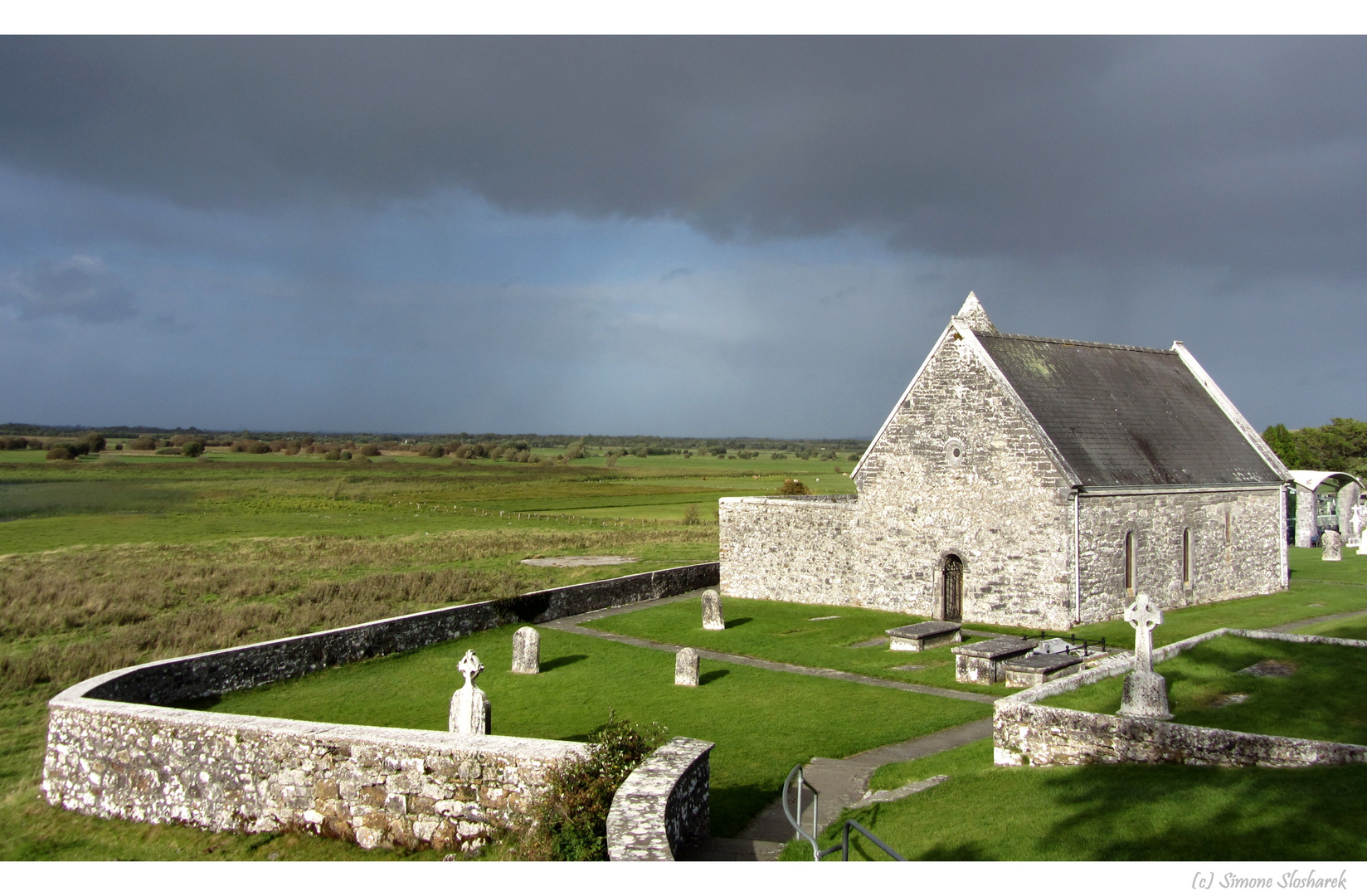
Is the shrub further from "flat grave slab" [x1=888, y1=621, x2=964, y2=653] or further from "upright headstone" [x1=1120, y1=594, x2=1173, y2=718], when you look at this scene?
"flat grave slab" [x1=888, y1=621, x2=964, y2=653]

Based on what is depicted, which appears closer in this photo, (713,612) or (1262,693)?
(1262,693)

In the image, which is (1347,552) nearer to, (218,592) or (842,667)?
(842,667)

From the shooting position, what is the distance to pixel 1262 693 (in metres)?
14.4

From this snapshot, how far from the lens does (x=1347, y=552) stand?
3788 centimetres

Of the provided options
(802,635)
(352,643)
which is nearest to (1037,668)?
(802,635)

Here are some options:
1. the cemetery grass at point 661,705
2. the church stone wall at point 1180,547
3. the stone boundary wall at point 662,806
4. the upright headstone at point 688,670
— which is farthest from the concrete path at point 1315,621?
the stone boundary wall at point 662,806

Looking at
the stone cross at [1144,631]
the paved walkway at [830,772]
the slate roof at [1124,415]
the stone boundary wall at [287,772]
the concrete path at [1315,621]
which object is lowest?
the paved walkway at [830,772]

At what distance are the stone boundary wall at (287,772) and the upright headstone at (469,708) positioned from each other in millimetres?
1981

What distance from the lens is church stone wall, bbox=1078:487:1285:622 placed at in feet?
80.0

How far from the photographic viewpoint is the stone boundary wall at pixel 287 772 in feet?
33.7

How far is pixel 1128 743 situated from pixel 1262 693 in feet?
15.5

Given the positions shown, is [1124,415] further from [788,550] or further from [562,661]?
[562,661]

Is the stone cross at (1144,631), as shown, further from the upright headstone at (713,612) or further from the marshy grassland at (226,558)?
the upright headstone at (713,612)
